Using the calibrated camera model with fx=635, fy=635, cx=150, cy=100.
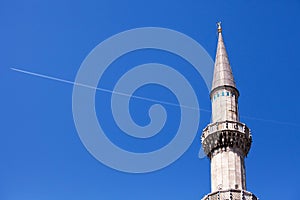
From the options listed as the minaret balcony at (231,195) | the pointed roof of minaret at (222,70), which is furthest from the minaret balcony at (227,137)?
the minaret balcony at (231,195)

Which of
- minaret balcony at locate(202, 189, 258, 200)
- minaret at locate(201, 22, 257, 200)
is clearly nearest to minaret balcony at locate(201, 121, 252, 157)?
minaret at locate(201, 22, 257, 200)

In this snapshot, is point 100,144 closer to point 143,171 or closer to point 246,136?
point 143,171

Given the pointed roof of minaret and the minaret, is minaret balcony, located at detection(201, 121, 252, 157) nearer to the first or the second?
the minaret

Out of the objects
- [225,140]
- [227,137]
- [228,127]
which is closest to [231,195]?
[225,140]

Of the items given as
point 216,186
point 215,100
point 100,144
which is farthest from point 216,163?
point 100,144

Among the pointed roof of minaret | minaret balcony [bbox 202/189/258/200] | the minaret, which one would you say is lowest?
minaret balcony [bbox 202/189/258/200]

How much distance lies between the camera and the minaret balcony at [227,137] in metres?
→ 40.4

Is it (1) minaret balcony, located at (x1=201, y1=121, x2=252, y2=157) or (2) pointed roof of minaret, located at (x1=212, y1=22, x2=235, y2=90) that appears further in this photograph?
(2) pointed roof of minaret, located at (x1=212, y1=22, x2=235, y2=90)

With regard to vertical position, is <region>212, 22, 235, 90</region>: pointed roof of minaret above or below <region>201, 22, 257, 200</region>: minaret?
above

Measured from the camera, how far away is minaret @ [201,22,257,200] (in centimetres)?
3828

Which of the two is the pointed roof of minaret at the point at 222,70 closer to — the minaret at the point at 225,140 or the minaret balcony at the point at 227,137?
the minaret at the point at 225,140

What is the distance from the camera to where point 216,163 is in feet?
131

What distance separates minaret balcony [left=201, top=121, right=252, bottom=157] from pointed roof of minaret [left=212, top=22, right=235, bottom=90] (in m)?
3.12

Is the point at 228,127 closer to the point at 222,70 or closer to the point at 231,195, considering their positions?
the point at 222,70
